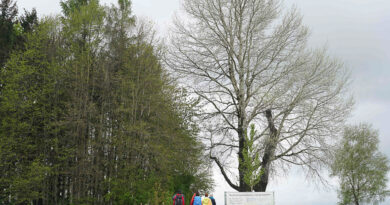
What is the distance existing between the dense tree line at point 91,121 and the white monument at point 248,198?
3869 mm

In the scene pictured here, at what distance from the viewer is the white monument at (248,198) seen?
17438 millimetres

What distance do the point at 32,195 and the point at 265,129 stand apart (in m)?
13.7

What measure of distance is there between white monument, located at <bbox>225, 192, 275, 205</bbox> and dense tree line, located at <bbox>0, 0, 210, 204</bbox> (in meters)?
3.87

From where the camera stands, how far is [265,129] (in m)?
23.4

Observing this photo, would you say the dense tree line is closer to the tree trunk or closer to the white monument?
the white monument

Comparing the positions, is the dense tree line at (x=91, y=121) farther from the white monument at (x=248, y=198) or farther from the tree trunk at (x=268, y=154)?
the tree trunk at (x=268, y=154)

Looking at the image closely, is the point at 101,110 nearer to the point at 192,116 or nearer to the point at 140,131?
the point at 140,131

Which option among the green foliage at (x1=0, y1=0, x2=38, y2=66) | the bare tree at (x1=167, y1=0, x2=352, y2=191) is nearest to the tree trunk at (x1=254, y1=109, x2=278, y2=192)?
the bare tree at (x1=167, y1=0, x2=352, y2=191)

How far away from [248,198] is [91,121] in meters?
11.1

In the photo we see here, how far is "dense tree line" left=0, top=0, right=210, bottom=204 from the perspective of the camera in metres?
22.0

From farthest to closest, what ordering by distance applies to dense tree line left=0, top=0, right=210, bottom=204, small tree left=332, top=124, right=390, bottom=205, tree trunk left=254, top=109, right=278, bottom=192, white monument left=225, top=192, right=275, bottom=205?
small tree left=332, top=124, right=390, bottom=205, tree trunk left=254, top=109, right=278, bottom=192, dense tree line left=0, top=0, right=210, bottom=204, white monument left=225, top=192, right=275, bottom=205

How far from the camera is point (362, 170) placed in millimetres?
40281

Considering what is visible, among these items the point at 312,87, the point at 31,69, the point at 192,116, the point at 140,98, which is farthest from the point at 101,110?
the point at 312,87

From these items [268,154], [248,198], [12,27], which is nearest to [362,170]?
[268,154]
